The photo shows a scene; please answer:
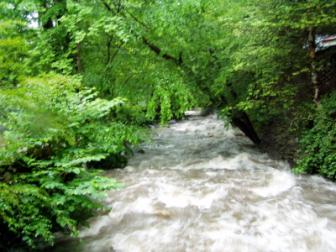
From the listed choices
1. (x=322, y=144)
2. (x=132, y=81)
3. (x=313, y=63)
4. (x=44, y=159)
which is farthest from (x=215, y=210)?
(x=132, y=81)

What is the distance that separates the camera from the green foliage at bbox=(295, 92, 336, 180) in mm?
5762

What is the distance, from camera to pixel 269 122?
30.7ft

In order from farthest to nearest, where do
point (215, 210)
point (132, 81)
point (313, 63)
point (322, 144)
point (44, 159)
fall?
point (132, 81) → point (313, 63) → point (322, 144) → point (215, 210) → point (44, 159)

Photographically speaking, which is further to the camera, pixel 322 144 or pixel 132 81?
pixel 132 81

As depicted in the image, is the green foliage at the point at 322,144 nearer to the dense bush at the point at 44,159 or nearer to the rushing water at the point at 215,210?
the rushing water at the point at 215,210

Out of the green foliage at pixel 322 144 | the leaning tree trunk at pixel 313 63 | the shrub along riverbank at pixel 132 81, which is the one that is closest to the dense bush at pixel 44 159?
the shrub along riverbank at pixel 132 81

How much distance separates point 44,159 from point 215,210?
2.67m

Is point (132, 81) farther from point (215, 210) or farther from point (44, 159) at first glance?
point (44, 159)

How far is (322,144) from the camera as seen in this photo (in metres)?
5.90

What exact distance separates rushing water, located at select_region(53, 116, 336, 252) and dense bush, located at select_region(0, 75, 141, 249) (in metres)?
0.82

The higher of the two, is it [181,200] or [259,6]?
[259,6]

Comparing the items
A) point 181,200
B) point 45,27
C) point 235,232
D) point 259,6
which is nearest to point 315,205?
point 235,232

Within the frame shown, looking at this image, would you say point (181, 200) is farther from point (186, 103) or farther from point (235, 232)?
point (186, 103)

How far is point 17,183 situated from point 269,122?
Result: 7.54 meters
